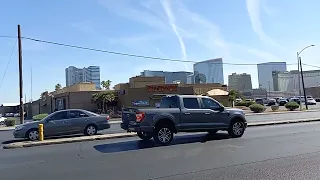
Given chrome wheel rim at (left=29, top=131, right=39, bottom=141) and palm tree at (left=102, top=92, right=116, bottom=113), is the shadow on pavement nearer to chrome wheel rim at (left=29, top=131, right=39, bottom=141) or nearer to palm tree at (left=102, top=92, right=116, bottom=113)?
chrome wheel rim at (left=29, top=131, right=39, bottom=141)

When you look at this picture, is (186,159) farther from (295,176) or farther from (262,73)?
(262,73)

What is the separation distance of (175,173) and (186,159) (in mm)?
1970

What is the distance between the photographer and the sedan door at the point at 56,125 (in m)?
17.6

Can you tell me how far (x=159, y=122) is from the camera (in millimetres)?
14164

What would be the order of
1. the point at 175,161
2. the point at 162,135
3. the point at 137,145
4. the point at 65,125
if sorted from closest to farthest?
the point at 175,161
the point at 137,145
the point at 162,135
the point at 65,125

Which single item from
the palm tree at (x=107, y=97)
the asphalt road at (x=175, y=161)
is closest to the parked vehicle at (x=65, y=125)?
the asphalt road at (x=175, y=161)

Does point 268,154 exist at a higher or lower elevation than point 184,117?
lower

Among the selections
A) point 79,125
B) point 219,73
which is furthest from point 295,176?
point 219,73

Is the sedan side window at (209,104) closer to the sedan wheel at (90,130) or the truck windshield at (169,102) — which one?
the truck windshield at (169,102)

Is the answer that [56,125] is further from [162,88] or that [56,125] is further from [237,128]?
[162,88]

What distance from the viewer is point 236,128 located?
16.2m

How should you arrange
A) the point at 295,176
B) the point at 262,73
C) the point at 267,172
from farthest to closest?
the point at 262,73 < the point at 267,172 < the point at 295,176

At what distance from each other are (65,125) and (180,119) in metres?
6.45

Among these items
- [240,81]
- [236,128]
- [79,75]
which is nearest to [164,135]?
[236,128]
